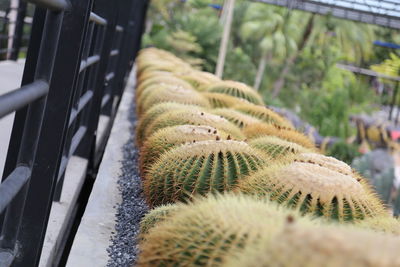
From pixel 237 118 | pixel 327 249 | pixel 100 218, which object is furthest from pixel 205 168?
pixel 327 249

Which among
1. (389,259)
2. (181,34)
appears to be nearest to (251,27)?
(181,34)

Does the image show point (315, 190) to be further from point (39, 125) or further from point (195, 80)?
point (195, 80)

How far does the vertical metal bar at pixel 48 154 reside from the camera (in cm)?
276

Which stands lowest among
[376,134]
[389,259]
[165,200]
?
[376,134]

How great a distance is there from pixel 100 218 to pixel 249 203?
90.6 inches

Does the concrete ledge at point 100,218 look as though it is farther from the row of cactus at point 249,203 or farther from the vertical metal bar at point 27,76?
the vertical metal bar at point 27,76

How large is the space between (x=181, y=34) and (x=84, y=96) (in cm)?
1964

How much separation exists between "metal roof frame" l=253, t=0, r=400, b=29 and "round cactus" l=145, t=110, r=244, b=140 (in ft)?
52.2

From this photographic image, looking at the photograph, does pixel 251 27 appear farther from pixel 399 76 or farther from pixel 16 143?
pixel 16 143

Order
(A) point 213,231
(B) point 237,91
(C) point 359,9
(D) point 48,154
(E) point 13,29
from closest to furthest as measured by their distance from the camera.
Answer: (A) point 213,231
(D) point 48,154
(E) point 13,29
(B) point 237,91
(C) point 359,9

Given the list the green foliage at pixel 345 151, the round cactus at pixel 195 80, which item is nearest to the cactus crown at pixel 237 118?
the round cactus at pixel 195 80

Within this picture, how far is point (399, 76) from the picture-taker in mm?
30562

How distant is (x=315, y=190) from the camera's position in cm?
281

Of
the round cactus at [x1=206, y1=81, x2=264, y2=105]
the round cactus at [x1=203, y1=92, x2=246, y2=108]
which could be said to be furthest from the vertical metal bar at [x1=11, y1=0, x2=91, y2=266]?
the round cactus at [x1=206, y1=81, x2=264, y2=105]
